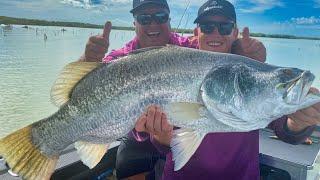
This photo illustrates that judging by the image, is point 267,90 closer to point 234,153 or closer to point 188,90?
point 188,90

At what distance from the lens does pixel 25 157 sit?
3.02 m

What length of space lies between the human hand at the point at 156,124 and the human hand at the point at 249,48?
124cm

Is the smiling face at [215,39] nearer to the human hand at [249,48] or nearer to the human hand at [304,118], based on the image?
the human hand at [249,48]

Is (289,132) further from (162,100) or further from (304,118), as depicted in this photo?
(162,100)

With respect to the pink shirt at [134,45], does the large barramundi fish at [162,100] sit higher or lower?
lower

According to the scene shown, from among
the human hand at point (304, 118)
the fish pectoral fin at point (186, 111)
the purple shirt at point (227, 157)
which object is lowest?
the purple shirt at point (227, 157)

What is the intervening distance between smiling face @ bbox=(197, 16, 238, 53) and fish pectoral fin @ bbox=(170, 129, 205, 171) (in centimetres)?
133

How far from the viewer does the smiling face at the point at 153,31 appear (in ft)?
16.9

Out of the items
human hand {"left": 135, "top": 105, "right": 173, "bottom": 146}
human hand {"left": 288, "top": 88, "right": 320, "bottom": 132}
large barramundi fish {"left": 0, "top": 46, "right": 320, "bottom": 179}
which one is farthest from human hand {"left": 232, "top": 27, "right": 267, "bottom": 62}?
human hand {"left": 135, "top": 105, "right": 173, "bottom": 146}

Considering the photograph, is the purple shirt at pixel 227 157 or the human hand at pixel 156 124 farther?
the purple shirt at pixel 227 157

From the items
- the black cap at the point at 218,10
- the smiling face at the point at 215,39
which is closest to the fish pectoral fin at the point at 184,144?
the smiling face at the point at 215,39

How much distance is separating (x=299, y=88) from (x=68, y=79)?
1.78 m

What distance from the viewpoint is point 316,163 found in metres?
4.57

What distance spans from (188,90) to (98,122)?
2.45ft
